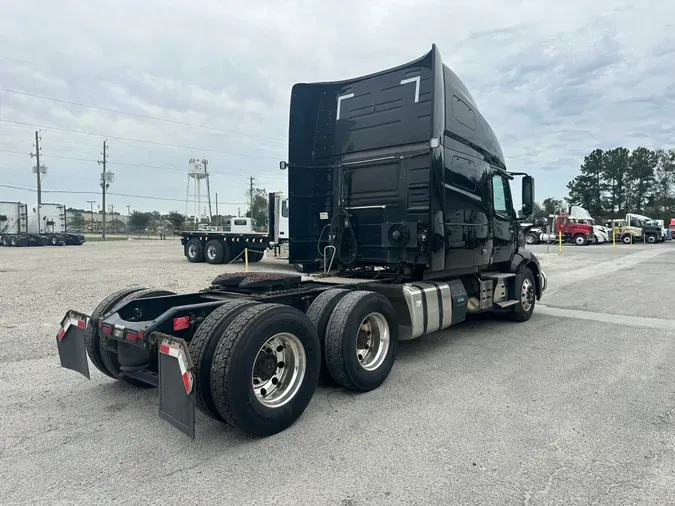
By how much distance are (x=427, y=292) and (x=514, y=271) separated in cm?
288

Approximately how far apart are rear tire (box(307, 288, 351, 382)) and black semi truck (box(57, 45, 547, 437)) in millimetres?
14

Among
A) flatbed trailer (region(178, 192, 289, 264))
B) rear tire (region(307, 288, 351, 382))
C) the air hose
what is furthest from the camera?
flatbed trailer (region(178, 192, 289, 264))

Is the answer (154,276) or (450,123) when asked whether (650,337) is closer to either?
(450,123)

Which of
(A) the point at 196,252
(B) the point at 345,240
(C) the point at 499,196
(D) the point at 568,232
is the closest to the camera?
(B) the point at 345,240

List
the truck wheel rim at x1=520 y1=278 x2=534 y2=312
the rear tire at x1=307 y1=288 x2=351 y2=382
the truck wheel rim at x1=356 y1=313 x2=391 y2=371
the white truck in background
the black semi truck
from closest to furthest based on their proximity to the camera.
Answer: the black semi truck
the rear tire at x1=307 y1=288 x2=351 y2=382
the truck wheel rim at x1=356 y1=313 x2=391 y2=371
the truck wheel rim at x1=520 y1=278 x2=534 y2=312
the white truck in background

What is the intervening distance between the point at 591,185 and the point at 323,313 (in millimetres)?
92993

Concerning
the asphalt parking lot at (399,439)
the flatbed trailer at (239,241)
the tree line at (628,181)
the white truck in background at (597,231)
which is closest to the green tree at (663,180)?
the tree line at (628,181)

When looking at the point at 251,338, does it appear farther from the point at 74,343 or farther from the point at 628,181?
the point at 628,181

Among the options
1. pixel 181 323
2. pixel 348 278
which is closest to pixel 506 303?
pixel 348 278

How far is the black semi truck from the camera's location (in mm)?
3152

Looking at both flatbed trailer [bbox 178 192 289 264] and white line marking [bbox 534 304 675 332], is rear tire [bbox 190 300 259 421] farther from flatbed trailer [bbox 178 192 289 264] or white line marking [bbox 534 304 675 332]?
flatbed trailer [bbox 178 192 289 264]

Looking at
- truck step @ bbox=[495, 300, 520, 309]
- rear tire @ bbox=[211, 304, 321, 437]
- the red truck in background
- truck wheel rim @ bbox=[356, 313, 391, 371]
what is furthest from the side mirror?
the red truck in background

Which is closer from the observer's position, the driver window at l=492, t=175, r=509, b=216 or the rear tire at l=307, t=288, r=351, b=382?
the rear tire at l=307, t=288, r=351, b=382

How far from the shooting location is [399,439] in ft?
10.6
